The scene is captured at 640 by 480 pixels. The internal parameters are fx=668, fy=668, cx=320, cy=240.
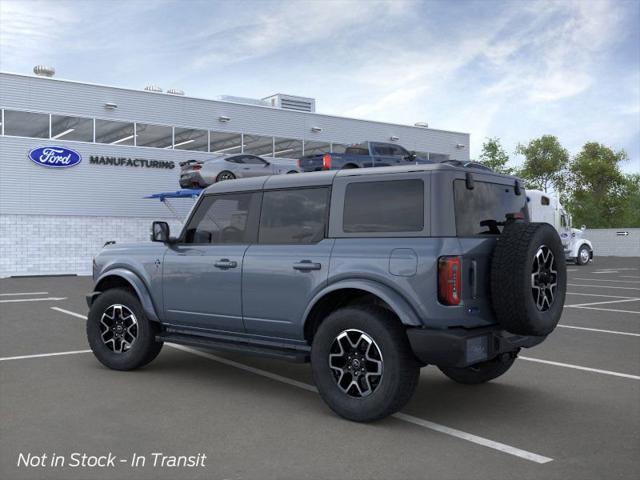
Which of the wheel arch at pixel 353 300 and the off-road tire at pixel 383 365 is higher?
the wheel arch at pixel 353 300

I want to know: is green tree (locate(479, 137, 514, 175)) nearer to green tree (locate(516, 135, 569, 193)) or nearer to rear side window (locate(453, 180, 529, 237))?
green tree (locate(516, 135, 569, 193))

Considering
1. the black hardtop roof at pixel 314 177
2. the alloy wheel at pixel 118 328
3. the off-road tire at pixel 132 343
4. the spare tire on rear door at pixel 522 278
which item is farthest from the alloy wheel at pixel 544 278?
the alloy wheel at pixel 118 328

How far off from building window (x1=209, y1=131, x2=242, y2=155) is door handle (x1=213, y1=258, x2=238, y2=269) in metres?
25.7

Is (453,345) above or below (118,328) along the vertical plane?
above

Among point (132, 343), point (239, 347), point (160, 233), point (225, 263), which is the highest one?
point (160, 233)

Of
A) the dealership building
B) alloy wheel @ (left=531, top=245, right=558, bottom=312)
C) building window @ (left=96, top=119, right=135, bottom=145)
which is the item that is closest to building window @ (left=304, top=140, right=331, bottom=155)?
the dealership building

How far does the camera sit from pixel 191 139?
30.6m

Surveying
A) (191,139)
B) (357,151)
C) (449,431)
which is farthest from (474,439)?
(191,139)

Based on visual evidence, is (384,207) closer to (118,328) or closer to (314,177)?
(314,177)

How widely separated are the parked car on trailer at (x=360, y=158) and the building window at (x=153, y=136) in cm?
1132

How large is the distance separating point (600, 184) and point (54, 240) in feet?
196

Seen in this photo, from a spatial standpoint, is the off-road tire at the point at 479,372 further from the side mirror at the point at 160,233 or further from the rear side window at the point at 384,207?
the side mirror at the point at 160,233

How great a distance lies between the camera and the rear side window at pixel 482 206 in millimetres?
5188

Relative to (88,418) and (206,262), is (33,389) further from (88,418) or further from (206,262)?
(206,262)
